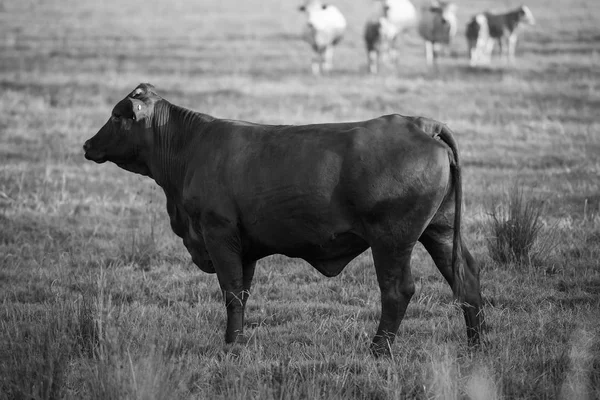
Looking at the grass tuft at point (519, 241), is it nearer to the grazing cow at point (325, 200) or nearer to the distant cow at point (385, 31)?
the grazing cow at point (325, 200)

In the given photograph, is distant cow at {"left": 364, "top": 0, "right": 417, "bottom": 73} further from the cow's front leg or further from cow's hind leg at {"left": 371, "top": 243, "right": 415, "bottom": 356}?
cow's hind leg at {"left": 371, "top": 243, "right": 415, "bottom": 356}

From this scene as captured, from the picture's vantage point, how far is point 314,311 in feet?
21.2

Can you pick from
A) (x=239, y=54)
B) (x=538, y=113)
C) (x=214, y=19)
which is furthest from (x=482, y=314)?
(x=214, y=19)

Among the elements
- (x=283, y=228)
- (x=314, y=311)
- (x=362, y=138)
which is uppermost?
(x=362, y=138)

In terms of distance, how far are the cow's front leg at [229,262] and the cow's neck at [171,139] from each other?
65 centimetres

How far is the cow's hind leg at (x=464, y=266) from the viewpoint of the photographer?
562 centimetres

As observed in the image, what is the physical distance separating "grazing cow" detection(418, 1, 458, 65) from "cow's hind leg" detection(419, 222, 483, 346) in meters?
18.5

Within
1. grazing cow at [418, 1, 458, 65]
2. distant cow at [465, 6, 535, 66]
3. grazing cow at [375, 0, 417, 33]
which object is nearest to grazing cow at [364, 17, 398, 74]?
grazing cow at [418, 1, 458, 65]

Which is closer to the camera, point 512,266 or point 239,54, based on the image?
point 512,266

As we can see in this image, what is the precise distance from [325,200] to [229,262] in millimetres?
928

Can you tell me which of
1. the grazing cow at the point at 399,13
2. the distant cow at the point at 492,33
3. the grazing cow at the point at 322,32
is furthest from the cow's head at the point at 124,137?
the grazing cow at the point at 399,13

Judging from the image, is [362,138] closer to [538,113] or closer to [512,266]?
[512,266]

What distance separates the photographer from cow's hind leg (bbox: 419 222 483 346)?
5.62 metres

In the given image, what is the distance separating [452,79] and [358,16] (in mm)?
16422
